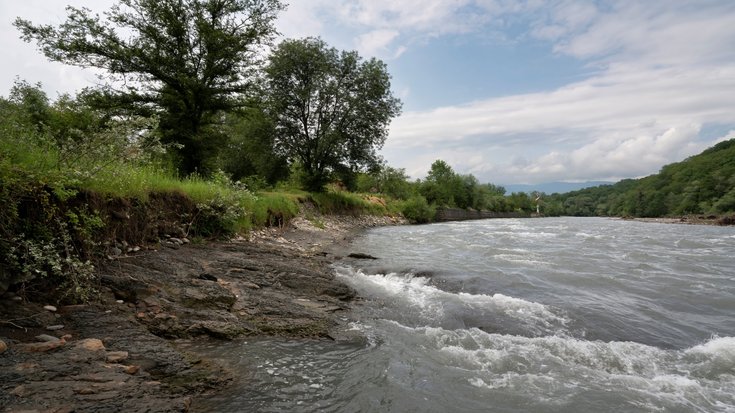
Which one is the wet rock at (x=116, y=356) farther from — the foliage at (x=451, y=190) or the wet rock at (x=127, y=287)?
the foliage at (x=451, y=190)

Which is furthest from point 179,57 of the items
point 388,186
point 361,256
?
point 388,186

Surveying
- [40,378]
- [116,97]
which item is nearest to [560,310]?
[40,378]

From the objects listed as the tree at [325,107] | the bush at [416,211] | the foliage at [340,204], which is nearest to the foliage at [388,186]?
the bush at [416,211]

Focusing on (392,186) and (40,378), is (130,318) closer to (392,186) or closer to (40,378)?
(40,378)

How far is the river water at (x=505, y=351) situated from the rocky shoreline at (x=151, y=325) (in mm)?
419

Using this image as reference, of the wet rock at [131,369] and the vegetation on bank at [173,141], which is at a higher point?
the vegetation on bank at [173,141]

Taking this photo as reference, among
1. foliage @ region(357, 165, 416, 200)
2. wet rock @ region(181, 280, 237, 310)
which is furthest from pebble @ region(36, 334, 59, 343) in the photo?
foliage @ region(357, 165, 416, 200)

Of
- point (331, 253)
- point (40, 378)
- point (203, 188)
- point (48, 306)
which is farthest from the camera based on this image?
point (331, 253)

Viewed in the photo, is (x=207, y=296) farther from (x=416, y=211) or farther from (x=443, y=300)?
(x=416, y=211)

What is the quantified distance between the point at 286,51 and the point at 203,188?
22653 mm

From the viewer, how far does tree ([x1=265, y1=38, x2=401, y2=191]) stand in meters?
30.1

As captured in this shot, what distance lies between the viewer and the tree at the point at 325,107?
30094 millimetres

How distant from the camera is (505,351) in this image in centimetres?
512

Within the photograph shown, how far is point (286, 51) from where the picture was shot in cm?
2983
